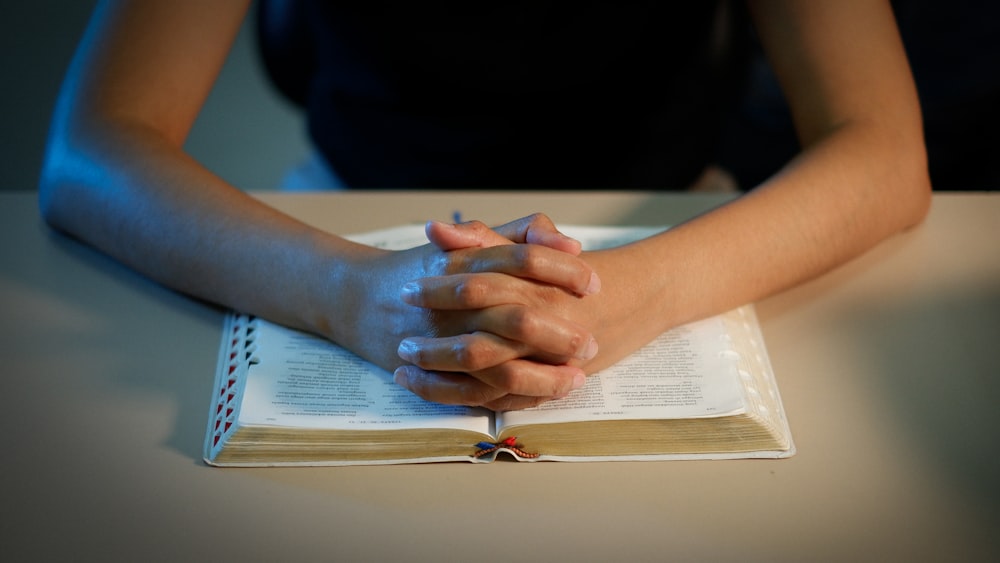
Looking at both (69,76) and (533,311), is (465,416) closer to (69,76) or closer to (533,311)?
(533,311)

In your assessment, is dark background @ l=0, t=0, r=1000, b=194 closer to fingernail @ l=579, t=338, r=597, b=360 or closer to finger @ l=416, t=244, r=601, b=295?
finger @ l=416, t=244, r=601, b=295

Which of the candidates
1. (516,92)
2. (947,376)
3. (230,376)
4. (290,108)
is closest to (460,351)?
(230,376)

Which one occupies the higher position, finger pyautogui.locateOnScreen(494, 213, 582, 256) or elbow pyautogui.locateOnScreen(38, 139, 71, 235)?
elbow pyautogui.locateOnScreen(38, 139, 71, 235)

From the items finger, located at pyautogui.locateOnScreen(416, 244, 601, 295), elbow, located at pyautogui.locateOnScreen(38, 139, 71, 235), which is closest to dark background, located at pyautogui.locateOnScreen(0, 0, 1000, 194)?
elbow, located at pyautogui.locateOnScreen(38, 139, 71, 235)

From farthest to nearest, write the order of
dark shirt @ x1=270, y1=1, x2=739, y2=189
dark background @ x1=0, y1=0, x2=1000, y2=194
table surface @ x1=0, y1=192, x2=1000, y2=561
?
dark background @ x1=0, y1=0, x2=1000, y2=194 < dark shirt @ x1=270, y1=1, x2=739, y2=189 < table surface @ x1=0, y1=192, x2=1000, y2=561

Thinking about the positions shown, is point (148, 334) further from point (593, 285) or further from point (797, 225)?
point (797, 225)

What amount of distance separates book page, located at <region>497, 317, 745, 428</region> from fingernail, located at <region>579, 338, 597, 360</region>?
41 mm

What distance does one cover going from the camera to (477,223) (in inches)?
32.9

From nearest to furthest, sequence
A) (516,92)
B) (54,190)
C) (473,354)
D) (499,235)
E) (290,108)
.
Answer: (473,354) < (499,235) < (54,190) < (516,92) < (290,108)

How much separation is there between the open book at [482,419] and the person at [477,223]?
2cm

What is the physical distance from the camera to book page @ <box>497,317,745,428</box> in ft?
2.51

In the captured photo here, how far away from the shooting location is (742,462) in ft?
2.49

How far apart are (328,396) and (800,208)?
54 cm

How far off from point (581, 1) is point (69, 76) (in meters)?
0.68
